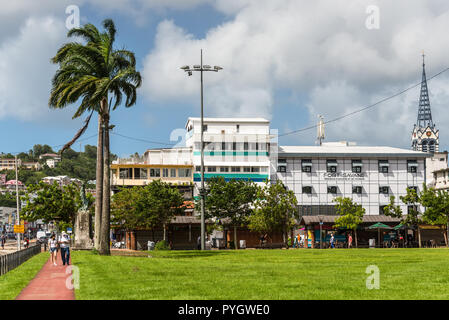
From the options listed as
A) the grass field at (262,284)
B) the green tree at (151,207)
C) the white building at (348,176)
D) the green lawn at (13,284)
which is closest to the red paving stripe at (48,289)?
the green lawn at (13,284)

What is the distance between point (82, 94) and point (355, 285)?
2299 centimetres

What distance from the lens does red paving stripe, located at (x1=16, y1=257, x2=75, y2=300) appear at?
13915mm

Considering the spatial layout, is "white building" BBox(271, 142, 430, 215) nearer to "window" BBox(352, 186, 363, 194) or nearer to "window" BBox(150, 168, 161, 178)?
"window" BBox(352, 186, 363, 194)

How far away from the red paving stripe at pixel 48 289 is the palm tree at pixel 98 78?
13.8 m

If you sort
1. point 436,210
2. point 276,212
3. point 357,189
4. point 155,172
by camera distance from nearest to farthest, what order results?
1. point 276,212
2. point 436,210
3. point 357,189
4. point 155,172

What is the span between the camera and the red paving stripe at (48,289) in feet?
45.7

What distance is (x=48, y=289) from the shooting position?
51.5 ft

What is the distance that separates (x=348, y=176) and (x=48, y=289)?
238ft

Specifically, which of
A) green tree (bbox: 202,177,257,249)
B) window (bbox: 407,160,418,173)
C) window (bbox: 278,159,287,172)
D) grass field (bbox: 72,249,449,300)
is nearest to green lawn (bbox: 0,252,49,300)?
grass field (bbox: 72,249,449,300)

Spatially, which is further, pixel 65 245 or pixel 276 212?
pixel 276 212

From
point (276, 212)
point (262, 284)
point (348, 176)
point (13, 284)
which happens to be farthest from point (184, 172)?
point (262, 284)

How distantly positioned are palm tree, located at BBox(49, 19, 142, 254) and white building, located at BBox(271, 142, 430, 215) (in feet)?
171

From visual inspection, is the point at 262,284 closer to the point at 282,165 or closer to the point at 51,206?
the point at 51,206
